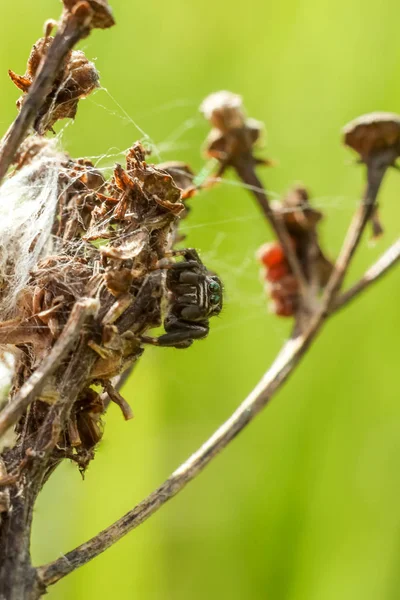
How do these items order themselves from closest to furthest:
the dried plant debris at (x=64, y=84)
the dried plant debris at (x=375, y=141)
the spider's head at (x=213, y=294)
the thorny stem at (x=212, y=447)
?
the thorny stem at (x=212, y=447) < the dried plant debris at (x=64, y=84) < the spider's head at (x=213, y=294) < the dried plant debris at (x=375, y=141)

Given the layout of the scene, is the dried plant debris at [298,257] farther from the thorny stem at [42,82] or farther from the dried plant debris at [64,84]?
the thorny stem at [42,82]

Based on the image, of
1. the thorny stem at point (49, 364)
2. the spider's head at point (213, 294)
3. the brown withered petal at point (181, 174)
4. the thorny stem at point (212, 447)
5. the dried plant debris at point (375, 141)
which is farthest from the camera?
the dried plant debris at point (375, 141)

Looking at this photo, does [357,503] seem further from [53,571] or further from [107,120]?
[53,571]

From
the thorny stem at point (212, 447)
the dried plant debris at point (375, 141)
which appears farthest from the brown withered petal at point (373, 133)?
the thorny stem at point (212, 447)

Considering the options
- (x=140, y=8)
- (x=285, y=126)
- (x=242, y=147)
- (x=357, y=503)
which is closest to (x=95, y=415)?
(x=242, y=147)

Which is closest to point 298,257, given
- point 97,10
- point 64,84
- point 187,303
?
point 187,303

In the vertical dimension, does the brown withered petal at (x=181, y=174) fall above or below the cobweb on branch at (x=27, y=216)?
above

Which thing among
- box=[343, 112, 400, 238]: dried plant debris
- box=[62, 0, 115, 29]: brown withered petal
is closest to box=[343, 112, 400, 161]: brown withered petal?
box=[343, 112, 400, 238]: dried plant debris

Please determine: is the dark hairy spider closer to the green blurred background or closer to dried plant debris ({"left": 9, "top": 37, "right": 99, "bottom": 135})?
dried plant debris ({"left": 9, "top": 37, "right": 99, "bottom": 135})

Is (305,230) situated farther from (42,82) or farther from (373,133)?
(42,82)
